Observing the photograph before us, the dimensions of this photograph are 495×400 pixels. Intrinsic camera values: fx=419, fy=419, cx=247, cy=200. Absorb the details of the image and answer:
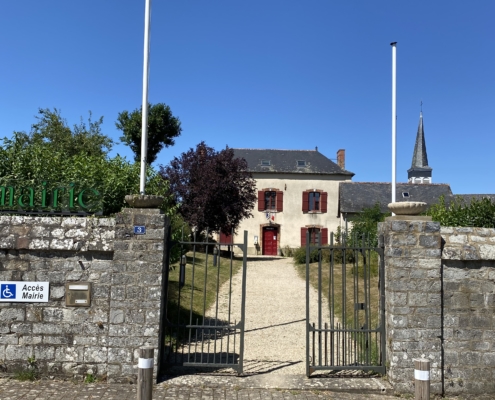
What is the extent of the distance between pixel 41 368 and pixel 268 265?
16.5 metres

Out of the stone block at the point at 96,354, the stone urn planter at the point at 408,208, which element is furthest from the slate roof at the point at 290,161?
the stone block at the point at 96,354

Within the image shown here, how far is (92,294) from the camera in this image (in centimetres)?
534

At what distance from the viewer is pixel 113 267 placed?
17.3 ft

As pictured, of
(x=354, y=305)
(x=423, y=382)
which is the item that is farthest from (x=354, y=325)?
(x=423, y=382)

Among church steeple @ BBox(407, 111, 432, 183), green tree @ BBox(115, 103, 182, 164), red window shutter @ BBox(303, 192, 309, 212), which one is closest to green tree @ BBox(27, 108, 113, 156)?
green tree @ BBox(115, 103, 182, 164)

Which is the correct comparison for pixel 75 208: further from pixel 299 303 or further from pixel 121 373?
pixel 299 303

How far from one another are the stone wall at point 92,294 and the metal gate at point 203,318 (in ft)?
1.31

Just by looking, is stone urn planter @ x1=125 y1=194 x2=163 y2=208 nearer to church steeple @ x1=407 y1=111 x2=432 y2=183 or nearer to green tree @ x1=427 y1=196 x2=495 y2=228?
green tree @ x1=427 y1=196 x2=495 y2=228

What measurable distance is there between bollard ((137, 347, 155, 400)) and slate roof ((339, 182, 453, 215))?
25.1 m

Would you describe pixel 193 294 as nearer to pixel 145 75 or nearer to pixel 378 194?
pixel 145 75

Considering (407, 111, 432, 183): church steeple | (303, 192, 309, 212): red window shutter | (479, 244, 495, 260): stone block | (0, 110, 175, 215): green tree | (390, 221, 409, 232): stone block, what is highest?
(407, 111, 432, 183): church steeple

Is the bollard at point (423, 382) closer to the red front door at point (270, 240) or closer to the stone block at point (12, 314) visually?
the stone block at point (12, 314)

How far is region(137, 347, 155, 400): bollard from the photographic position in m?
3.68

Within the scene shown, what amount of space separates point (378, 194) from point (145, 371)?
28.2 metres
